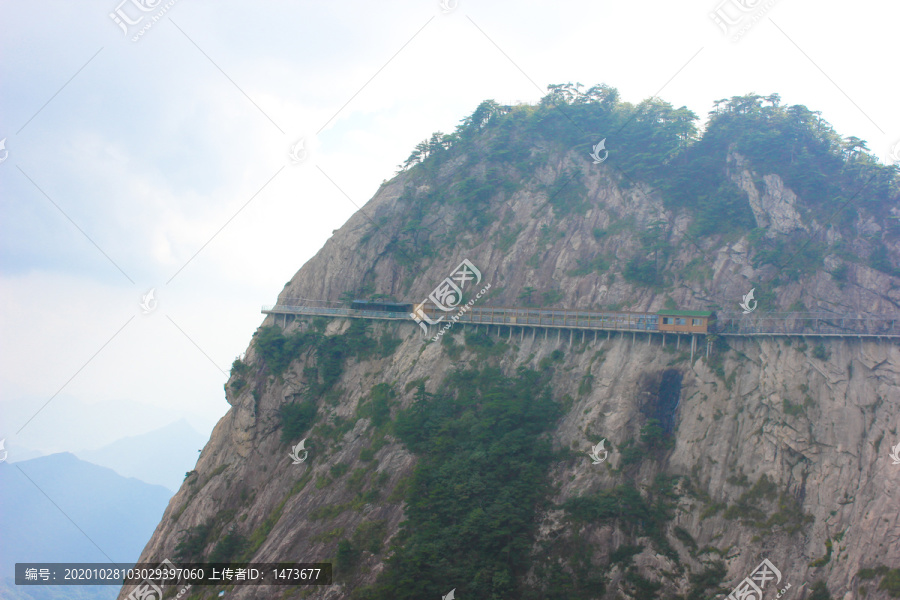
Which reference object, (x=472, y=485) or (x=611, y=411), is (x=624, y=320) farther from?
(x=472, y=485)

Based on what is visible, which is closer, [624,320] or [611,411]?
[611,411]

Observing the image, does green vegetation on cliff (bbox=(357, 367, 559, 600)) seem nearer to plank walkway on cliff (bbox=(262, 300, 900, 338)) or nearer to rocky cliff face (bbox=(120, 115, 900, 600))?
rocky cliff face (bbox=(120, 115, 900, 600))

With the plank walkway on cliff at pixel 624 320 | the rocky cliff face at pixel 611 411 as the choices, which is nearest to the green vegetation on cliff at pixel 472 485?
the rocky cliff face at pixel 611 411

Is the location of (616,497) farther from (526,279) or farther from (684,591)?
(526,279)

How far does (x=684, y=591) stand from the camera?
Result: 36000 millimetres

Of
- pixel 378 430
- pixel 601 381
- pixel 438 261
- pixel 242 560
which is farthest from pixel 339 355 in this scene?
Result: pixel 601 381

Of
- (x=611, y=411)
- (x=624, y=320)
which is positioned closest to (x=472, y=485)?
(x=611, y=411)

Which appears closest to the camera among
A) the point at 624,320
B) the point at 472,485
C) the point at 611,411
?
the point at 472,485

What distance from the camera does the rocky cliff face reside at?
3609cm

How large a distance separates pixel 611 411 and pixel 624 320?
7.98m

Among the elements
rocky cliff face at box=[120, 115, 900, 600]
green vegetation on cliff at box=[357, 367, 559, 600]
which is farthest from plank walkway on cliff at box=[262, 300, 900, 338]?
green vegetation on cliff at box=[357, 367, 559, 600]

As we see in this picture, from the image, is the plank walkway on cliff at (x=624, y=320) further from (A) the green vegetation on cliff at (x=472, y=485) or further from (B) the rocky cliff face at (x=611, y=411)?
(A) the green vegetation on cliff at (x=472, y=485)

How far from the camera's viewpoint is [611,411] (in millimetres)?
43938

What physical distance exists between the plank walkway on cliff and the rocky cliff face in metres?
0.88
